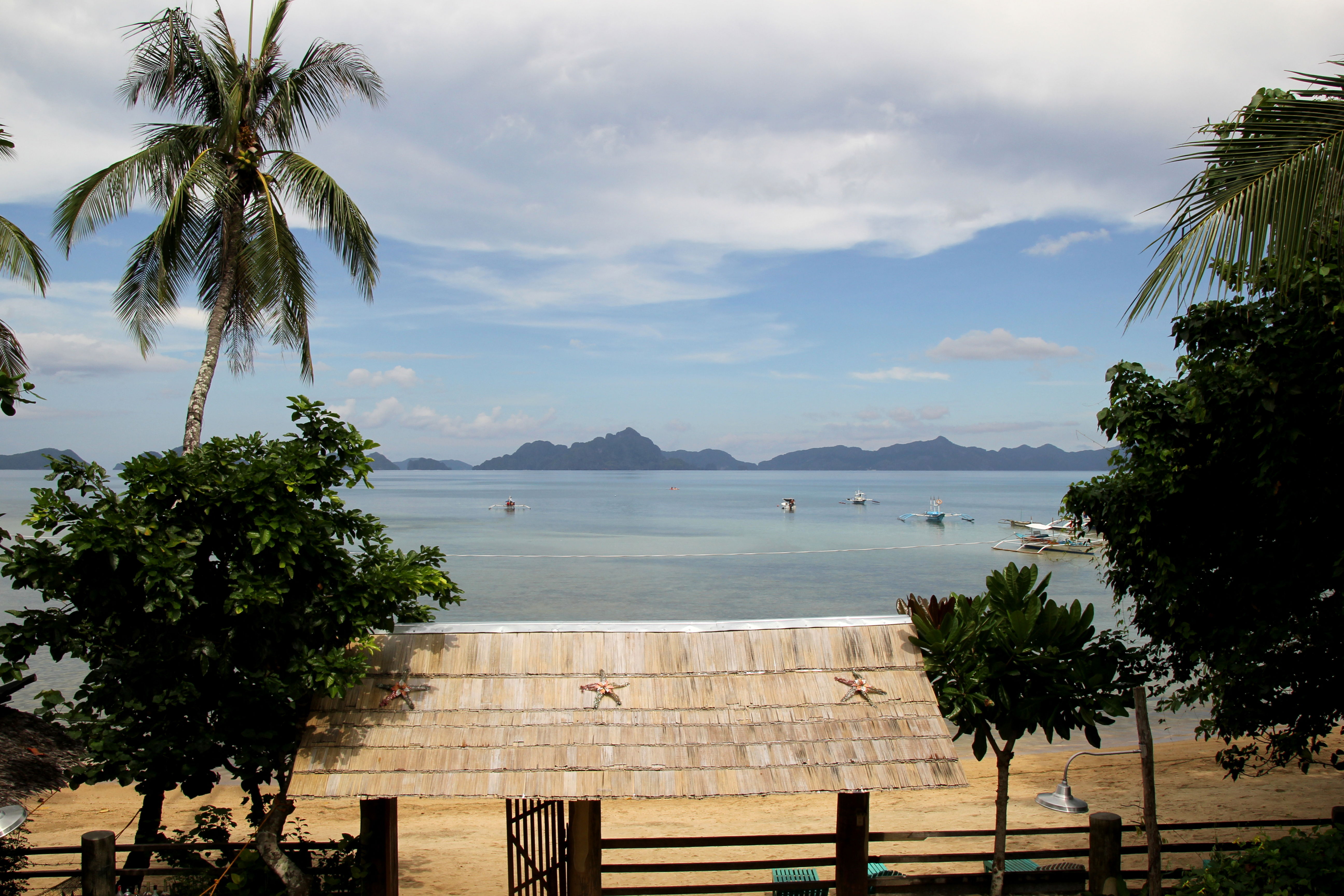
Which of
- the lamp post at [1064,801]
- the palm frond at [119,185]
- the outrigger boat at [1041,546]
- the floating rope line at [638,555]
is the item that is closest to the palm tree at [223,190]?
the palm frond at [119,185]

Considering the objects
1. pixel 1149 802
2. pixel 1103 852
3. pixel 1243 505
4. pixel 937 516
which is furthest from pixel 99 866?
pixel 937 516

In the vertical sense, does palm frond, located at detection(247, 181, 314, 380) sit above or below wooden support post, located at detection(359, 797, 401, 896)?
above

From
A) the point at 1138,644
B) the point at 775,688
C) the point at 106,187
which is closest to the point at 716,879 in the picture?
the point at 775,688

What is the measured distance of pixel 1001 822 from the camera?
23.6ft

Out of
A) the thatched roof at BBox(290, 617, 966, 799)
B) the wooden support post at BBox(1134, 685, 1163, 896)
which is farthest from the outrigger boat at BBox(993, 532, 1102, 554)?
the thatched roof at BBox(290, 617, 966, 799)

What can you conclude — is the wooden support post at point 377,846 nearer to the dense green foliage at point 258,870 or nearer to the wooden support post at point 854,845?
the dense green foliage at point 258,870

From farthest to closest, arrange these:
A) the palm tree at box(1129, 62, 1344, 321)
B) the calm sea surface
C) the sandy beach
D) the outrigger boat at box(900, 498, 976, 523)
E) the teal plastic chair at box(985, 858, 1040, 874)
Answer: the outrigger boat at box(900, 498, 976, 523), the calm sea surface, the sandy beach, the teal plastic chair at box(985, 858, 1040, 874), the palm tree at box(1129, 62, 1344, 321)

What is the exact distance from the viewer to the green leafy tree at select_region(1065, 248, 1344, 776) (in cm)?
616

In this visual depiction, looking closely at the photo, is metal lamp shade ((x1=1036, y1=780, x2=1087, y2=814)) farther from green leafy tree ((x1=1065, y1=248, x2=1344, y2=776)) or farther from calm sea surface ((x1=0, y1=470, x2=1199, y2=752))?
green leafy tree ((x1=1065, y1=248, x2=1344, y2=776))

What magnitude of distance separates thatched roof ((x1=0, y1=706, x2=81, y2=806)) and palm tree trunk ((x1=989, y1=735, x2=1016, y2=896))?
307 inches

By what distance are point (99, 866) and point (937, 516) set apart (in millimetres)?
86946

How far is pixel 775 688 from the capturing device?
20.6 feet

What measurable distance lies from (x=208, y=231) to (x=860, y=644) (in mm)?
9455

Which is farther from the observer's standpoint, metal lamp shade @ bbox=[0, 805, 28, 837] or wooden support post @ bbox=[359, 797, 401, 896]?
metal lamp shade @ bbox=[0, 805, 28, 837]
